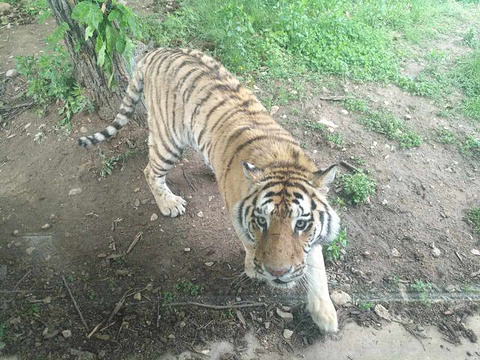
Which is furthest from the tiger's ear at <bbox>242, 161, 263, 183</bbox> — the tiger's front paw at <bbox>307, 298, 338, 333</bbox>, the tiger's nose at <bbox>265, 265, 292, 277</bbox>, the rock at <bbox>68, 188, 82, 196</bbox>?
the rock at <bbox>68, 188, 82, 196</bbox>

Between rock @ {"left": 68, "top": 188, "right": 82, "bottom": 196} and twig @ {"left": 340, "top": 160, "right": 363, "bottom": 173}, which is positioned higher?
twig @ {"left": 340, "top": 160, "right": 363, "bottom": 173}

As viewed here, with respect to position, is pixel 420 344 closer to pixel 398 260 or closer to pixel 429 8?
pixel 398 260

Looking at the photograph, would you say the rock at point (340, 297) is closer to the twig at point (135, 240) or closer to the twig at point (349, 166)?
the twig at point (349, 166)

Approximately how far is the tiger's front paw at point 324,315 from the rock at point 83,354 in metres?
1.52

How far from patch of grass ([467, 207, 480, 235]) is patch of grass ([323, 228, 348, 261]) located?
4.09 feet

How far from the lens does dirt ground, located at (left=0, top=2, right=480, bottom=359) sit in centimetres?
261

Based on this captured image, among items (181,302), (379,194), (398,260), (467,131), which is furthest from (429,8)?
(181,302)

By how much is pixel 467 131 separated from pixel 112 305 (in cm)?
417

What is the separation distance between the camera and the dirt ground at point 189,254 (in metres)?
2.61

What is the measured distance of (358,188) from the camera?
11.4ft

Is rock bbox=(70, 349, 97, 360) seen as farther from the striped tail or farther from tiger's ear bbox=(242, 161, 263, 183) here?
the striped tail

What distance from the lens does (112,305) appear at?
2.78 metres

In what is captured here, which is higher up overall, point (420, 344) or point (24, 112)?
point (24, 112)

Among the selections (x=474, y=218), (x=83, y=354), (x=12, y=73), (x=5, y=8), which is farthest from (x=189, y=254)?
(x=5, y=8)
